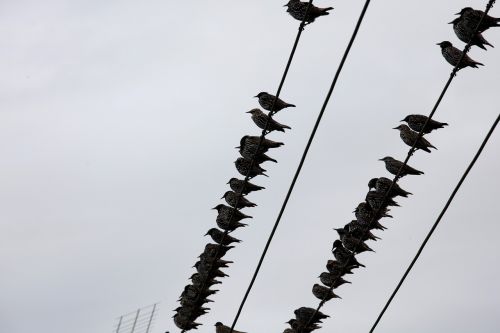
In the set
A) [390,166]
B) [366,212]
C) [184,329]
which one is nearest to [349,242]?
[366,212]

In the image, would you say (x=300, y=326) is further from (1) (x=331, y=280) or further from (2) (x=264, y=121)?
(2) (x=264, y=121)

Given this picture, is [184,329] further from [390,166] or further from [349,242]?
[390,166]

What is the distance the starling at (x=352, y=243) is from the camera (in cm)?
1411

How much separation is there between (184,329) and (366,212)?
4.87 meters

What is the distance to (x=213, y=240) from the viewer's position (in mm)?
15844

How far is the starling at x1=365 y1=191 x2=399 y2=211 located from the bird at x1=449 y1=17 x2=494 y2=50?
3215mm

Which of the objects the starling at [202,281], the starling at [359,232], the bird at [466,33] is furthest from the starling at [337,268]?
the bird at [466,33]

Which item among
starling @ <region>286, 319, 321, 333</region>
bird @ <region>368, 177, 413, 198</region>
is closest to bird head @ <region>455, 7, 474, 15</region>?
bird @ <region>368, 177, 413, 198</region>

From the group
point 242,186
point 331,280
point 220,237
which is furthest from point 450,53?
point 220,237

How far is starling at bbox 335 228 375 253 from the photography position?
1411 cm

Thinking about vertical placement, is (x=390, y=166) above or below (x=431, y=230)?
above

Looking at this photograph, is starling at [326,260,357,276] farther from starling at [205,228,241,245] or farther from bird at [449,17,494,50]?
bird at [449,17,494,50]

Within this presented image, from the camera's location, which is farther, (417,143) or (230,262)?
(230,262)

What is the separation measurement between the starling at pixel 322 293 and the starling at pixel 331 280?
15cm
